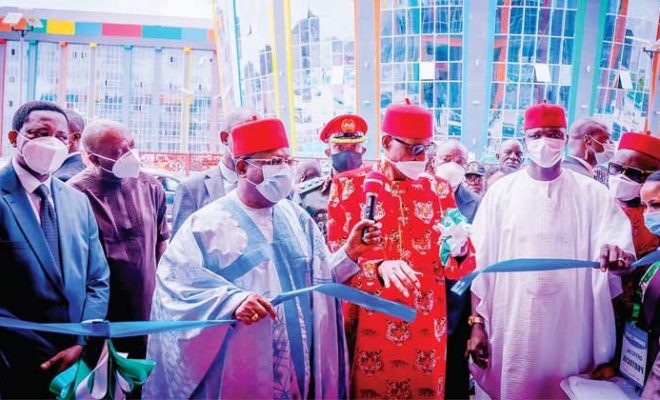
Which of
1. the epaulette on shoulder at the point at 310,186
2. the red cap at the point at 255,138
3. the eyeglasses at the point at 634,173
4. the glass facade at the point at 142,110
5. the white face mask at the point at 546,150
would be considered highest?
the red cap at the point at 255,138

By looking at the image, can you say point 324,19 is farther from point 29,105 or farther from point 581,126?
point 29,105

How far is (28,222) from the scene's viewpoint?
8.26ft

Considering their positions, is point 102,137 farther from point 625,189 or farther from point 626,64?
point 626,64

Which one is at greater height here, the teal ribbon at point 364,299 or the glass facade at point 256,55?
the glass facade at point 256,55

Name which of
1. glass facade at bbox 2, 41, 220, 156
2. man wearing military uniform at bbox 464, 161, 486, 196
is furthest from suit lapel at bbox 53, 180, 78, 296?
glass facade at bbox 2, 41, 220, 156

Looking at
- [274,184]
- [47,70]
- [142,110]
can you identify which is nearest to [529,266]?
[274,184]

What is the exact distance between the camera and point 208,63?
3394cm

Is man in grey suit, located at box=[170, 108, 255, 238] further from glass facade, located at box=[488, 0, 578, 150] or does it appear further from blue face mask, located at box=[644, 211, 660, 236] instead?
glass facade, located at box=[488, 0, 578, 150]

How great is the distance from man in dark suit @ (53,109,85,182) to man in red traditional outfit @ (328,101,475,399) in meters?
2.04

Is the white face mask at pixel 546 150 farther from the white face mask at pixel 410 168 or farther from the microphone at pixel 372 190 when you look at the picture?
the microphone at pixel 372 190

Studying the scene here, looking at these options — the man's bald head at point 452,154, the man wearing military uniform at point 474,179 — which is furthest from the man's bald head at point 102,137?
the man wearing military uniform at point 474,179

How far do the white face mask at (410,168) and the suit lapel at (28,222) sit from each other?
1569mm

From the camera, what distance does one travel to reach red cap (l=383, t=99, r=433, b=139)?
2.72 metres

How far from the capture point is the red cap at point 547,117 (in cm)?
297
